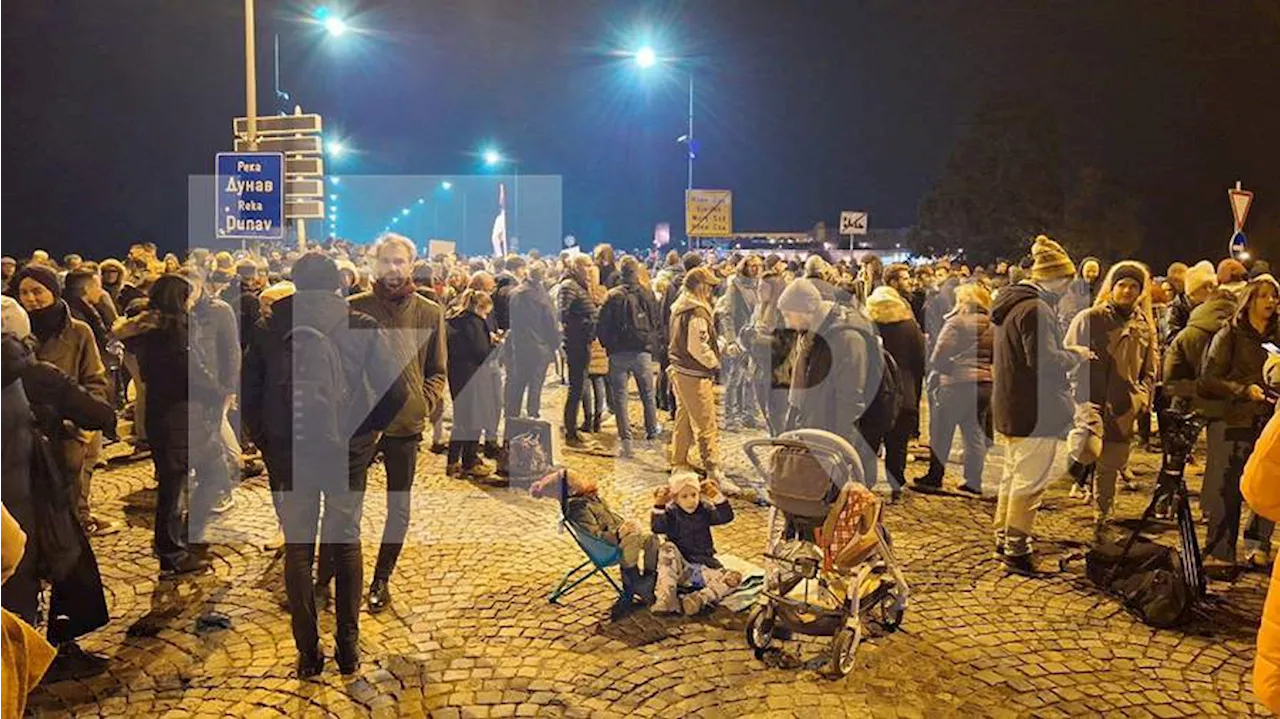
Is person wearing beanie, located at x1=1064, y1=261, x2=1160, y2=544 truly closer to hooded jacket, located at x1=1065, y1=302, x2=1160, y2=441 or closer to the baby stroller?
hooded jacket, located at x1=1065, y1=302, x2=1160, y2=441

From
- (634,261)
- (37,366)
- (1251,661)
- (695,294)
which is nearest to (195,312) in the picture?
(37,366)

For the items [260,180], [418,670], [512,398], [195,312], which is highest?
[260,180]

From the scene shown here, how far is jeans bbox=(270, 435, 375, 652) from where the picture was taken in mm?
4758

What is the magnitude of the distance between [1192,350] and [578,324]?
19.0 ft

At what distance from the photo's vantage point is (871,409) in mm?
Result: 7445

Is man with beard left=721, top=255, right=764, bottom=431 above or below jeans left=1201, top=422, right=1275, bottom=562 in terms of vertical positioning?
above

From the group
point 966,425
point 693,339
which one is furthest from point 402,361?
point 966,425

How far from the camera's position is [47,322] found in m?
6.22

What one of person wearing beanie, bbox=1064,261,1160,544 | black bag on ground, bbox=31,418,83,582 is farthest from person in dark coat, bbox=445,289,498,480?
person wearing beanie, bbox=1064,261,1160,544

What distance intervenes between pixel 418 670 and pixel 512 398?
533 cm

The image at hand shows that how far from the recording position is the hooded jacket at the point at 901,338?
336 inches

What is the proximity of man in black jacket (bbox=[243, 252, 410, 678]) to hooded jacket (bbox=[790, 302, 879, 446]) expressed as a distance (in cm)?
307

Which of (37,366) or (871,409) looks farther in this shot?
(871,409)

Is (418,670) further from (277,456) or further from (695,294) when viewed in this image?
(695,294)
